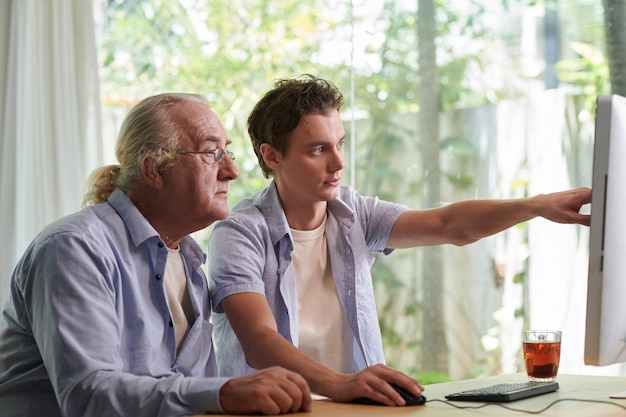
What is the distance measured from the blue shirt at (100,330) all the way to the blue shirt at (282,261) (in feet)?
0.35

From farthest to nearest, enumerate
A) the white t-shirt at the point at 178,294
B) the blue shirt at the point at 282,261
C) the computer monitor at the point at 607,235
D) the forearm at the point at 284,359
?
the blue shirt at the point at 282,261 → the white t-shirt at the point at 178,294 → the forearm at the point at 284,359 → the computer monitor at the point at 607,235

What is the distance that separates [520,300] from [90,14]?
7.10ft

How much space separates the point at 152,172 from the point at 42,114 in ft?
6.56

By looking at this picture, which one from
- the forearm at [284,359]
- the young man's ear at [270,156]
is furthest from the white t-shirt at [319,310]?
the forearm at [284,359]

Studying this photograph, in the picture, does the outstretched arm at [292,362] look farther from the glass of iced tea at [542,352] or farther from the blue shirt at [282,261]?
the glass of iced tea at [542,352]

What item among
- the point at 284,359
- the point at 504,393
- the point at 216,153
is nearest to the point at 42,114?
the point at 216,153

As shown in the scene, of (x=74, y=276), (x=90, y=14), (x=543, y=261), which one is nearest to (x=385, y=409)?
(x=74, y=276)

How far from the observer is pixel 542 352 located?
1955 mm

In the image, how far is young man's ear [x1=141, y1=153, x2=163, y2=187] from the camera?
2059 mm

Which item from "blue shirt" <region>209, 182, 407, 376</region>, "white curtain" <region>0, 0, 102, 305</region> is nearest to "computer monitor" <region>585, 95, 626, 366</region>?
"blue shirt" <region>209, 182, 407, 376</region>

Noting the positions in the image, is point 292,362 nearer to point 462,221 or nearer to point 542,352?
point 542,352

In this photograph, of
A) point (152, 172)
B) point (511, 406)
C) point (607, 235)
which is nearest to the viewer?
point (607, 235)

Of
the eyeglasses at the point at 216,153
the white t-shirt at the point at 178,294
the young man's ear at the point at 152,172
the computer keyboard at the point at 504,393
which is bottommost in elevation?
the computer keyboard at the point at 504,393

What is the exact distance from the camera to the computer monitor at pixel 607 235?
1533 mm
